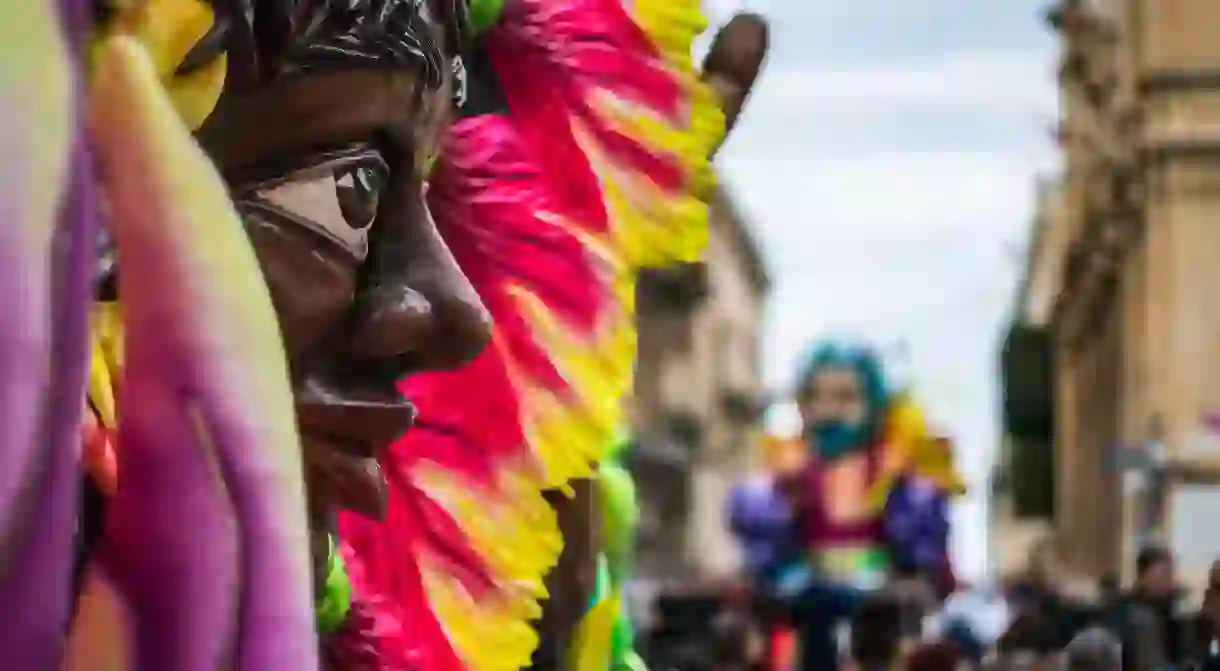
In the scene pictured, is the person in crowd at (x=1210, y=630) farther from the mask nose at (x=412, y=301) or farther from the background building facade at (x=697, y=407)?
the background building facade at (x=697, y=407)

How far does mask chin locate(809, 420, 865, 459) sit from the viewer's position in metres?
9.71

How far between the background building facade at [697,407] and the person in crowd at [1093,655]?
120 feet

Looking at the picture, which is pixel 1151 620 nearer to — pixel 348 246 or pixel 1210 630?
pixel 1210 630

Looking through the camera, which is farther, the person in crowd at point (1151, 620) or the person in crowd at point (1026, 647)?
the person in crowd at point (1151, 620)

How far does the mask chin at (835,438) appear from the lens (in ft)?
31.9

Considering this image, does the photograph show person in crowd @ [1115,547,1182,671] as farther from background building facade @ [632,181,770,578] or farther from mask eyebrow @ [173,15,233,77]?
background building facade @ [632,181,770,578]

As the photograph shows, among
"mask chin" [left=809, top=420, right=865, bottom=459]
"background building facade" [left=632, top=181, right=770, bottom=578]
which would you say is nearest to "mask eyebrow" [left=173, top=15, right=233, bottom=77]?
"mask chin" [left=809, top=420, right=865, bottom=459]

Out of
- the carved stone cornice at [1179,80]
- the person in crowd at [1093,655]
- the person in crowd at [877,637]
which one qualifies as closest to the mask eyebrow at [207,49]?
the person in crowd at [1093,655]

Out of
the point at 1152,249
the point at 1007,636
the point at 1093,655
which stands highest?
the point at 1093,655

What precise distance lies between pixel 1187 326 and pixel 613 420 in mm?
22608

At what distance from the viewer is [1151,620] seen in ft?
22.1

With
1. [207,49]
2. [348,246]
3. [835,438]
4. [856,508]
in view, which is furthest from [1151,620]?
[207,49]

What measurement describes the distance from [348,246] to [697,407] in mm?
59140

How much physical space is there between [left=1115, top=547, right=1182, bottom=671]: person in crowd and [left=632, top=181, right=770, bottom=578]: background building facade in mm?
35046
